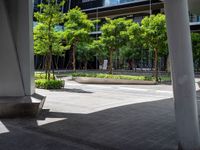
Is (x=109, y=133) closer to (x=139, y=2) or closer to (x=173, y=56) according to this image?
(x=173, y=56)

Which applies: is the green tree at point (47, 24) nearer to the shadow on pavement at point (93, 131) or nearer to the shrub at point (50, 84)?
the shrub at point (50, 84)

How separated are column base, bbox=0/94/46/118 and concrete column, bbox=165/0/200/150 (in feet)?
17.8

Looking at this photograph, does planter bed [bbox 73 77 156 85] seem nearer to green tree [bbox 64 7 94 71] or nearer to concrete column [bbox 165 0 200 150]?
green tree [bbox 64 7 94 71]

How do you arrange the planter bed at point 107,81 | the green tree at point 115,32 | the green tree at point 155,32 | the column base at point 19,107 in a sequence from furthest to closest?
1. the green tree at point 115,32
2. the planter bed at point 107,81
3. the green tree at point 155,32
4. the column base at point 19,107

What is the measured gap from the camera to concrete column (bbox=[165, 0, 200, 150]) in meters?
6.40

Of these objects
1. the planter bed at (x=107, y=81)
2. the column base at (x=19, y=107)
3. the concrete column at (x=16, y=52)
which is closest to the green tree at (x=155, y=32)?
the planter bed at (x=107, y=81)

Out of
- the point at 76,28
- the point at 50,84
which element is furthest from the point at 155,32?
the point at 50,84

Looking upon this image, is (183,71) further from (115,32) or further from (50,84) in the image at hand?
(115,32)

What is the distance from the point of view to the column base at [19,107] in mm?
10266

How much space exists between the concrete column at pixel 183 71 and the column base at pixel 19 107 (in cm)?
544

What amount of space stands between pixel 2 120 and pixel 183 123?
6.08 m

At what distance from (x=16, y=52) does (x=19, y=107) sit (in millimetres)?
2014

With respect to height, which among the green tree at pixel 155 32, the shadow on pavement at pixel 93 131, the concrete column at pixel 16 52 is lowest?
the shadow on pavement at pixel 93 131

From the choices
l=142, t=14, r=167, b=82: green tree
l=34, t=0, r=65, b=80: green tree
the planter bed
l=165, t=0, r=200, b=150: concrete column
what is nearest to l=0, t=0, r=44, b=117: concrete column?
l=165, t=0, r=200, b=150: concrete column
